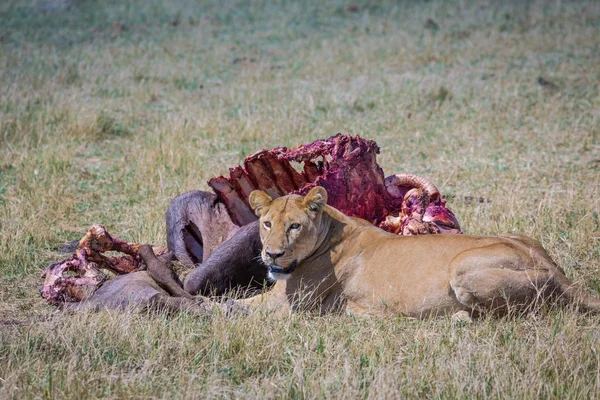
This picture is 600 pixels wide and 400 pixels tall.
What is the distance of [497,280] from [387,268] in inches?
29.2

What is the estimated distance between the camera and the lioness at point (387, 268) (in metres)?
5.15

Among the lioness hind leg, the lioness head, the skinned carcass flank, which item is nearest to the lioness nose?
the lioness head

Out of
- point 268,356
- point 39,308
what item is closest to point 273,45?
point 39,308

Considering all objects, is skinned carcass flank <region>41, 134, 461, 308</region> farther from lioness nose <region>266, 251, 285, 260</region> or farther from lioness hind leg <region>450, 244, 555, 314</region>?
lioness hind leg <region>450, 244, 555, 314</region>

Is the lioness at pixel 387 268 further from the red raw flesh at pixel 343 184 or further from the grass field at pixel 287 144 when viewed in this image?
the red raw flesh at pixel 343 184

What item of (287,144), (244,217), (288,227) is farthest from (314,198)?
(287,144)

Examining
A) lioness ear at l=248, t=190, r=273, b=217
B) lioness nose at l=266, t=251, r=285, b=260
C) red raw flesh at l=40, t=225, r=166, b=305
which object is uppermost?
lioness ear at l=248, t=190, r=273, b=217

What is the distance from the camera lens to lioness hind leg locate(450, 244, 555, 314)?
5105 millimetres

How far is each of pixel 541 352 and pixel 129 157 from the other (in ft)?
20.2

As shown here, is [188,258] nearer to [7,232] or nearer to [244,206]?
[244,206]

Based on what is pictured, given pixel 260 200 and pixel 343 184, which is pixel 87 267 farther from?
pixel 343 184

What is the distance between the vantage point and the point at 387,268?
5.54 metres

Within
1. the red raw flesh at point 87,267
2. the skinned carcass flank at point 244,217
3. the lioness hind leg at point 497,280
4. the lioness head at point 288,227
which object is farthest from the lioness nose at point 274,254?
→ the red raw flesh at point 87,267

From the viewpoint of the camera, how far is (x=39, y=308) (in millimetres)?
5871
